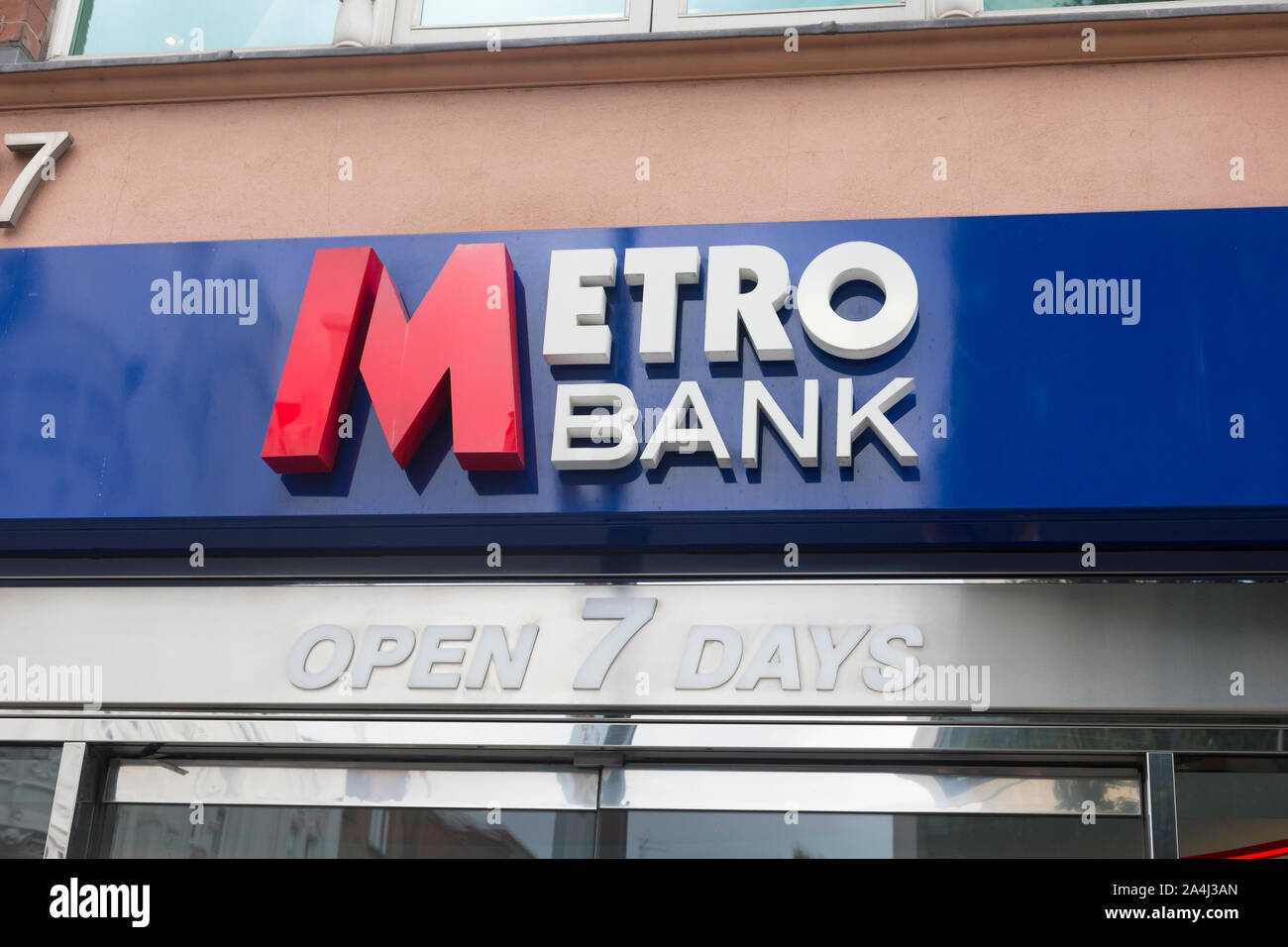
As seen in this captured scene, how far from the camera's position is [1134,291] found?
3.72 meters

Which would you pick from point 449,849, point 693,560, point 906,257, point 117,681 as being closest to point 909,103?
point 906,257

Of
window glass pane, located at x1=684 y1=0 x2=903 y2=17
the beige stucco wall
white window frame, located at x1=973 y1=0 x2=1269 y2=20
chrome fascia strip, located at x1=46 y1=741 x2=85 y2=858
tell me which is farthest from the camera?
window glass pane, located at x1=684 y1=0 x2=903 y2=17

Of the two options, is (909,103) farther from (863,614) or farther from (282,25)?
(282,25)

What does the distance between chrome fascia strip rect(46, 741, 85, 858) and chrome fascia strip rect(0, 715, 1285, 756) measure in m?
0.05

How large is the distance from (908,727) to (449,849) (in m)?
1.44

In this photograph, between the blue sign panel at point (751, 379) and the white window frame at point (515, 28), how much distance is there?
3.57ft

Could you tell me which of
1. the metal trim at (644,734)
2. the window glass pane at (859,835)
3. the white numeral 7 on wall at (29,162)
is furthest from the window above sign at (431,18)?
the window glass pane at (859,835)

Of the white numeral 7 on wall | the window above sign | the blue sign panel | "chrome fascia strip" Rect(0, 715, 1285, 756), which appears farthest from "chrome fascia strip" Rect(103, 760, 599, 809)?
the window above sign

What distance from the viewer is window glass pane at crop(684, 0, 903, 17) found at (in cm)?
468

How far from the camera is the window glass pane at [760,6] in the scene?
468 cm

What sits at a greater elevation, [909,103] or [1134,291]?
[909,103]

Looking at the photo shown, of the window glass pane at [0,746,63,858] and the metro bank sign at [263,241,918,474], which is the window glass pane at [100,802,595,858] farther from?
the metro bank sign at [263,241,918,474]
